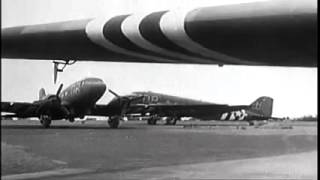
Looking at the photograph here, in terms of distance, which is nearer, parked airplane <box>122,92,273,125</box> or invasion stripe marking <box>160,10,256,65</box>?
invasion stripe marking <box>160,10,256,65</box>

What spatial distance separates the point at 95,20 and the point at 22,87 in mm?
427

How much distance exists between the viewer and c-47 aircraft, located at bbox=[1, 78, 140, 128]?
1.54 meters

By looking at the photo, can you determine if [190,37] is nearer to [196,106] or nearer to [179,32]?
[179,32]

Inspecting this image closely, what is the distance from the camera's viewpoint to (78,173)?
6.36 feet

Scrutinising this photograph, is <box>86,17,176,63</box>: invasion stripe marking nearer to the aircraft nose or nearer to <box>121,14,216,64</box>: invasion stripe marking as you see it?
<box>121,14,216,64</box>: invasion stripe marking

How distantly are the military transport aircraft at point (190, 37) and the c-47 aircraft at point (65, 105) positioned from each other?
23cm

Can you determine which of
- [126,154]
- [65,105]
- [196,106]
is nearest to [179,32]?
[126,154]

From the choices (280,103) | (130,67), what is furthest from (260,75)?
(130,67)

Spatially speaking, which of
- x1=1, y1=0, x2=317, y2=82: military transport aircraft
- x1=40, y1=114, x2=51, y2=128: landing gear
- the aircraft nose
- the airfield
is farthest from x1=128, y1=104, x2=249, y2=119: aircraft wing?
x1=1, y1=0, x2=317, y2=82: military transport aircraft

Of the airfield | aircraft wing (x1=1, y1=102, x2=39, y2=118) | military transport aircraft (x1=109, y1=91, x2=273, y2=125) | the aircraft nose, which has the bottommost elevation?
the airfield

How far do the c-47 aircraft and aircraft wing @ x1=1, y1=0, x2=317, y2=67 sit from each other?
0.76 ft

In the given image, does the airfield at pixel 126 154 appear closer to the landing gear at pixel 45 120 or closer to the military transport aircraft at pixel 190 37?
the landing gear at pixel 45 120

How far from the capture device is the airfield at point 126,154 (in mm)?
1496

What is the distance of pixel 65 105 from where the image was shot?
2.11 meters
